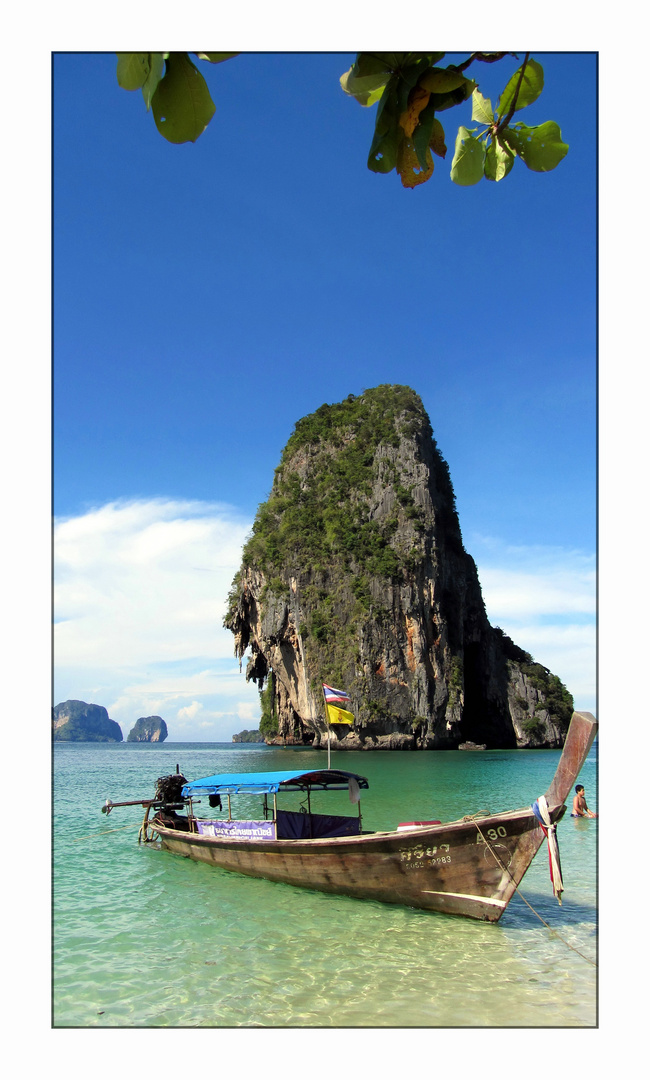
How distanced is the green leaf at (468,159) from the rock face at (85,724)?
11206cm

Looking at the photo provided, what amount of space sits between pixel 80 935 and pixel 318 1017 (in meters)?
3.46

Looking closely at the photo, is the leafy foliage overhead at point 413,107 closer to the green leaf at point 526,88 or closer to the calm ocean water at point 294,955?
the green leaf at point 526,88

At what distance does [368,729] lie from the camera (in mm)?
36656

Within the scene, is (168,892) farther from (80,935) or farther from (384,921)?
(384,921)

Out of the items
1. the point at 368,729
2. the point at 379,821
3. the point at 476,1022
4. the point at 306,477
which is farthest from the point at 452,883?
the point at 306,477

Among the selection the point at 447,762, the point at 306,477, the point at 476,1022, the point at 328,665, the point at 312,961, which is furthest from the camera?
the point at 306,477

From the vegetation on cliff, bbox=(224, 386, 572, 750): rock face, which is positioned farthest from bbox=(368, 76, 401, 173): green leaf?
the vegetation on cliff

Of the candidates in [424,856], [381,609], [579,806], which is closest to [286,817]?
[424,856]

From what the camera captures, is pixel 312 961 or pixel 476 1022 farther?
pixel 312 961

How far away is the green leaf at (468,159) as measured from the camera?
139 cm

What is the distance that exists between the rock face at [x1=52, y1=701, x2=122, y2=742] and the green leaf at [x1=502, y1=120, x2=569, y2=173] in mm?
112120

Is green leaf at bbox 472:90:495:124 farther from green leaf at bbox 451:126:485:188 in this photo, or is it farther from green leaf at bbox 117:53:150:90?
green leaf at bbox 117:53:150:90

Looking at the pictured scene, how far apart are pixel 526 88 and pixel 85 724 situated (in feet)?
424

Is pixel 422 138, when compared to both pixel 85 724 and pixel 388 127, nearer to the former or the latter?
pixel 388 127
